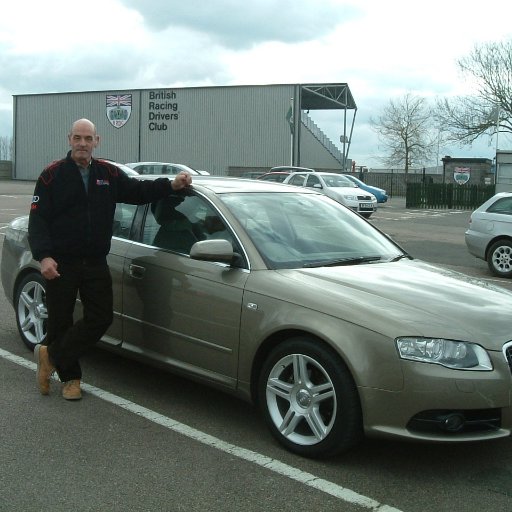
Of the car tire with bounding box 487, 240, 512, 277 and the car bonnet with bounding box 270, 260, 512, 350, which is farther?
the car tire with bounding box 487, 240, 512, 277

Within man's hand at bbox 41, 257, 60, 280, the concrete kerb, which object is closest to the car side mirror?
man's hand at bbox 41, 257, 60, 280

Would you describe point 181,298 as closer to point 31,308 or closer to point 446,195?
point 31,308

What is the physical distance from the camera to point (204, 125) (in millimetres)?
51500

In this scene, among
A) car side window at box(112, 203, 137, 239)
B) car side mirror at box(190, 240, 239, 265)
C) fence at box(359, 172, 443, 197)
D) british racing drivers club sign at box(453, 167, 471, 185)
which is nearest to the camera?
car side mirror at box(190, 240, 239, 265)

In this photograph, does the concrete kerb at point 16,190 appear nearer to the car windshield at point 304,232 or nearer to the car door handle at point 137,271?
the car door handle at point 137,271

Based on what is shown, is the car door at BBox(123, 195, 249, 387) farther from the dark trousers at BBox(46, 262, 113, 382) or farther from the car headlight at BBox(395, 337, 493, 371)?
the car headlight at BBox(395, 337, 493, 371)

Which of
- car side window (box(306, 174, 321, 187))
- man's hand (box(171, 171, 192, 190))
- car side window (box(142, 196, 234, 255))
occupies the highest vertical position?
car side window (box(306, 174, 321, 187))

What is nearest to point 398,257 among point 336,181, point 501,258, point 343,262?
point 343,262

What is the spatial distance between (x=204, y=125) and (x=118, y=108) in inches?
282

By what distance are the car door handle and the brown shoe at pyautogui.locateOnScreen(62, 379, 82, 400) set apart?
798mm

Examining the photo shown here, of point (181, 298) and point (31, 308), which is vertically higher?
point (181, 298)

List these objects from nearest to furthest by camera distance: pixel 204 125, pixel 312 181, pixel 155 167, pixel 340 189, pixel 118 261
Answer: pixel 118 261
pixel 340 189
pixel 312 181
pixel 155 167
pixel 204 125

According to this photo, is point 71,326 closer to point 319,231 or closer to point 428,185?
point 319,231

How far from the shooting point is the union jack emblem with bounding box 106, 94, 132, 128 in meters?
53.8
